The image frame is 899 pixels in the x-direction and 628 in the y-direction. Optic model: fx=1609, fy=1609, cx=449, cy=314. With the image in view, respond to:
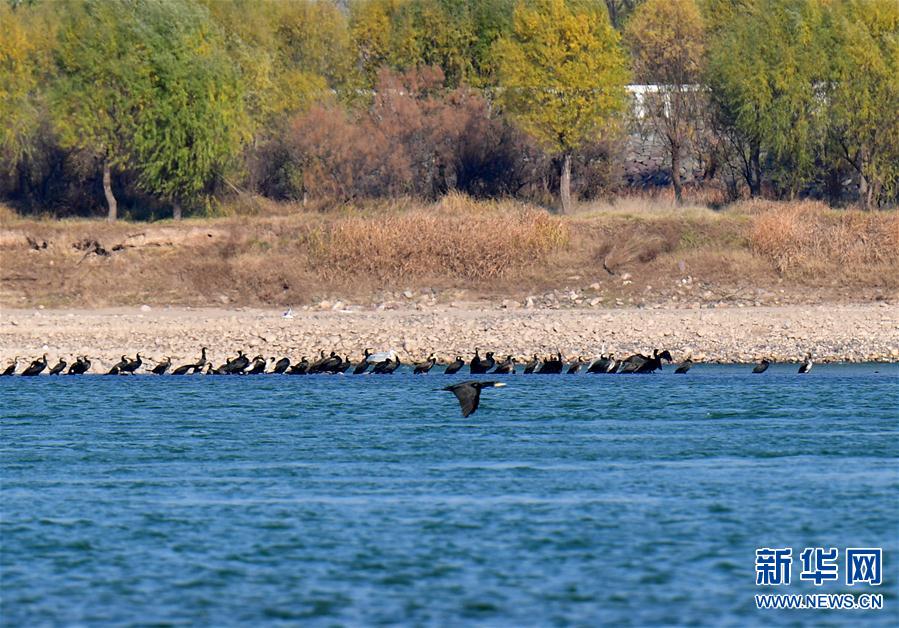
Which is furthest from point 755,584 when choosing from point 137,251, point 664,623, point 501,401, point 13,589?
point 137,251

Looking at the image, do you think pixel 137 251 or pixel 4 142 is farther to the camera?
pixel 4 142

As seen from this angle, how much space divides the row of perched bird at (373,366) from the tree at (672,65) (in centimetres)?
2164

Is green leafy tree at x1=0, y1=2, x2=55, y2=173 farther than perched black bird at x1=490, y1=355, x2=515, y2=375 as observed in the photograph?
Yes

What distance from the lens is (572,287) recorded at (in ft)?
133

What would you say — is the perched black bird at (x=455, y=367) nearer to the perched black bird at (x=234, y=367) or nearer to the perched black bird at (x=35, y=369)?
the perched black bird at (x=234, y=367)

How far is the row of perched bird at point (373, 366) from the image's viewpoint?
101ft

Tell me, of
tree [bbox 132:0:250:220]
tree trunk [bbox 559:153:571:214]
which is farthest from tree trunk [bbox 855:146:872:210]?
tree [bbox 132:0:250:220]

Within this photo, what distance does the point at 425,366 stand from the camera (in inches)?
1222

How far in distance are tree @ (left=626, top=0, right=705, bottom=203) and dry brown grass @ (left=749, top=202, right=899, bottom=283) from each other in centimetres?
925

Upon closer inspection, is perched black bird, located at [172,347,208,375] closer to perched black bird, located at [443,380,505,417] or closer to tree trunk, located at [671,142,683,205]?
perched black bird, located at [443,380,505,417]

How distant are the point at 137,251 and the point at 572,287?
12.1 meters

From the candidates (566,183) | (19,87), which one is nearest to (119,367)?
(566,183)

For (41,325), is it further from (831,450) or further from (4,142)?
(831,450)

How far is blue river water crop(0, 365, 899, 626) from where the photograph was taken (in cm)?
1418
